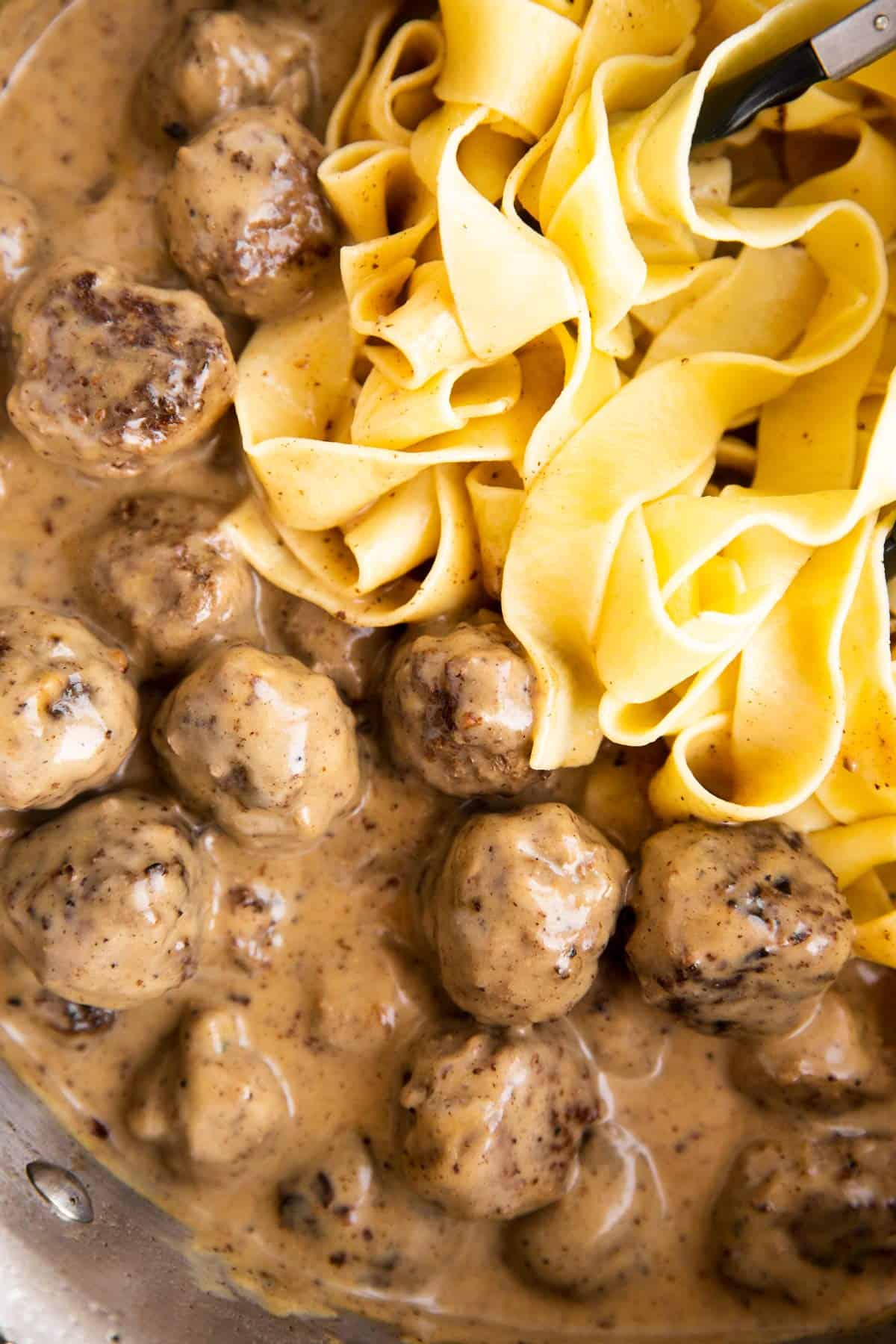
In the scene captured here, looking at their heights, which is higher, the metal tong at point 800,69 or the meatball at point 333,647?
the metal tong at point 800,69

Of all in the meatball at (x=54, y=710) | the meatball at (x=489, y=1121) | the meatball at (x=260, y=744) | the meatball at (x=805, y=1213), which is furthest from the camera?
the meatball at (x=805, y=1213)

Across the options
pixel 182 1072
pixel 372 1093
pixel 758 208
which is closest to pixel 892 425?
pixel 758 208

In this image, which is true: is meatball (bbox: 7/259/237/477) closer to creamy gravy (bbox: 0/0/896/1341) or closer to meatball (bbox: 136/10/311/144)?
creamy gravy (bbox: 0/0/896/1341)

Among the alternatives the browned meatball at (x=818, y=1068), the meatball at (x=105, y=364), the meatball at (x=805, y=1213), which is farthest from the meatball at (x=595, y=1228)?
the meatball at (x=105, y=364)

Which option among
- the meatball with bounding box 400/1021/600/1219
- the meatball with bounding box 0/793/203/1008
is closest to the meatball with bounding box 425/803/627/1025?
the meatball with bounding box 400/1021/600/1219

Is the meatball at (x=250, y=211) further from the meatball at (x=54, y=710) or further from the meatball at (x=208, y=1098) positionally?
the meatball at (x=208, y=1098)
